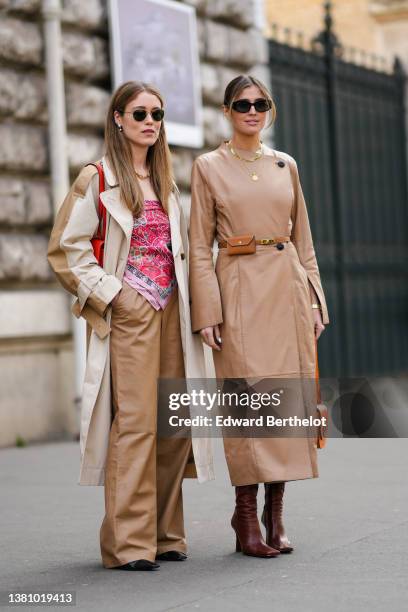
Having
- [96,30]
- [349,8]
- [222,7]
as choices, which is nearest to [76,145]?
[96,30]

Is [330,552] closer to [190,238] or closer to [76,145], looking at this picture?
[190,238]

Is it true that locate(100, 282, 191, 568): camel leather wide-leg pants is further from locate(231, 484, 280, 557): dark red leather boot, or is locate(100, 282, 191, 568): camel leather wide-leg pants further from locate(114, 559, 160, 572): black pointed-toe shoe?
locate(231, 484, 280, 557): dark red leather boot

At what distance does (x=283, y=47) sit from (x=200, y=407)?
24.1 feet

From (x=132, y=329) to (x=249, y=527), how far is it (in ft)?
2.74

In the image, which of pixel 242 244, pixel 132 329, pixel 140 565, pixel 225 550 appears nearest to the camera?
pixel 140 565

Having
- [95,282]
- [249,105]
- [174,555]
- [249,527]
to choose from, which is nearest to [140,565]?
[174,555]

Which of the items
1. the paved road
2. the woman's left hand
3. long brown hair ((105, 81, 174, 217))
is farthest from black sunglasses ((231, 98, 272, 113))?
the paved road

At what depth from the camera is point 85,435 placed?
475 centimetres

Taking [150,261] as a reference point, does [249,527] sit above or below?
below

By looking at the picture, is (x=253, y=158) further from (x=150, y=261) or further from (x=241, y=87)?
(x=150, y=261)

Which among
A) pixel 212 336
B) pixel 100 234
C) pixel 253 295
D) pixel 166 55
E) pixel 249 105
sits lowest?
pixel 212 336

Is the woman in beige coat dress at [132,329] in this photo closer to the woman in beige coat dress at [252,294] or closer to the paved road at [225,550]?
the woman in beige coat dress at [252,294]

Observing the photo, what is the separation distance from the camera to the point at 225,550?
5000mm

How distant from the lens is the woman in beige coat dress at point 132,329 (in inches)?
186
